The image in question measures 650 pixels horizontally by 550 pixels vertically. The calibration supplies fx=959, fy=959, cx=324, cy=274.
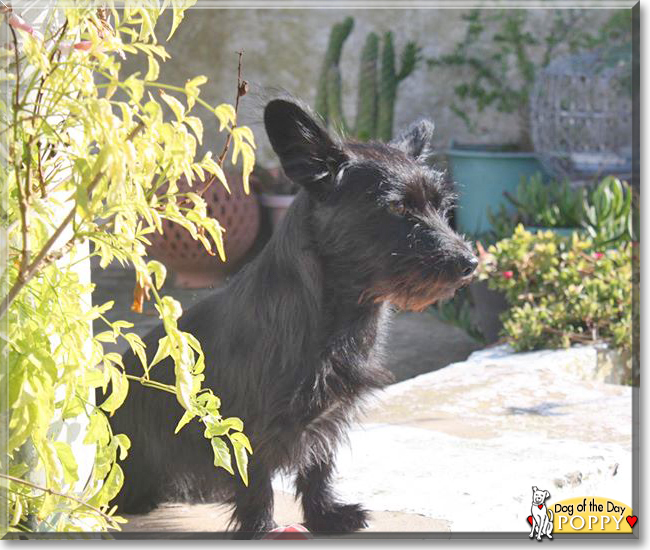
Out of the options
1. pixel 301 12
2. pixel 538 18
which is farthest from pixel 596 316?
pixel 301 12

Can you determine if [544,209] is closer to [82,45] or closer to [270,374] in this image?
[270,374]

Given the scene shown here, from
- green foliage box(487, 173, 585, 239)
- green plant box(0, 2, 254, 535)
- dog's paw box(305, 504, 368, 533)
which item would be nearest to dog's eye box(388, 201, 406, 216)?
green plant box(0, 2, 254, 535)

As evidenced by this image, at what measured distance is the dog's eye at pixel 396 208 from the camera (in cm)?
261

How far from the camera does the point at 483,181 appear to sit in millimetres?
7711

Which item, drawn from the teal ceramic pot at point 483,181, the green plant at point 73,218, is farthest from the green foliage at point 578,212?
the green plant at point 73,218

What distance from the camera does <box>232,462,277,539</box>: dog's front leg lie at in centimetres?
264

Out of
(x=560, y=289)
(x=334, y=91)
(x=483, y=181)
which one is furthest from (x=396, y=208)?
(x=334, y=91)

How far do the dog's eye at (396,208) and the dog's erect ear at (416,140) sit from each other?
314mm

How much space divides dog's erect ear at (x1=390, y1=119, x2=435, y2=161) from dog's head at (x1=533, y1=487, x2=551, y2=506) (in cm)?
106

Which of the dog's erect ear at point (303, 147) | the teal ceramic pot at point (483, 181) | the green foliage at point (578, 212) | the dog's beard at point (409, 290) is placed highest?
the teal ceramic pot at point (483, 181)

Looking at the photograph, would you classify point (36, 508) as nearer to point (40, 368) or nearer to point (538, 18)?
point (40, 368)

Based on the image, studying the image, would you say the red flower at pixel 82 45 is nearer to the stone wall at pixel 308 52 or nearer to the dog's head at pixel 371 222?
the dog's head at pixel 371 222

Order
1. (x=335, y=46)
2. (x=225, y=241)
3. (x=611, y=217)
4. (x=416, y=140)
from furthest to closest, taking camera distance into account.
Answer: (x=335, y=46) → (x=225, y=241) → (x=611, y=217) → (x=416, y=140)

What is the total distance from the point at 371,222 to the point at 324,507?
2.85ft
